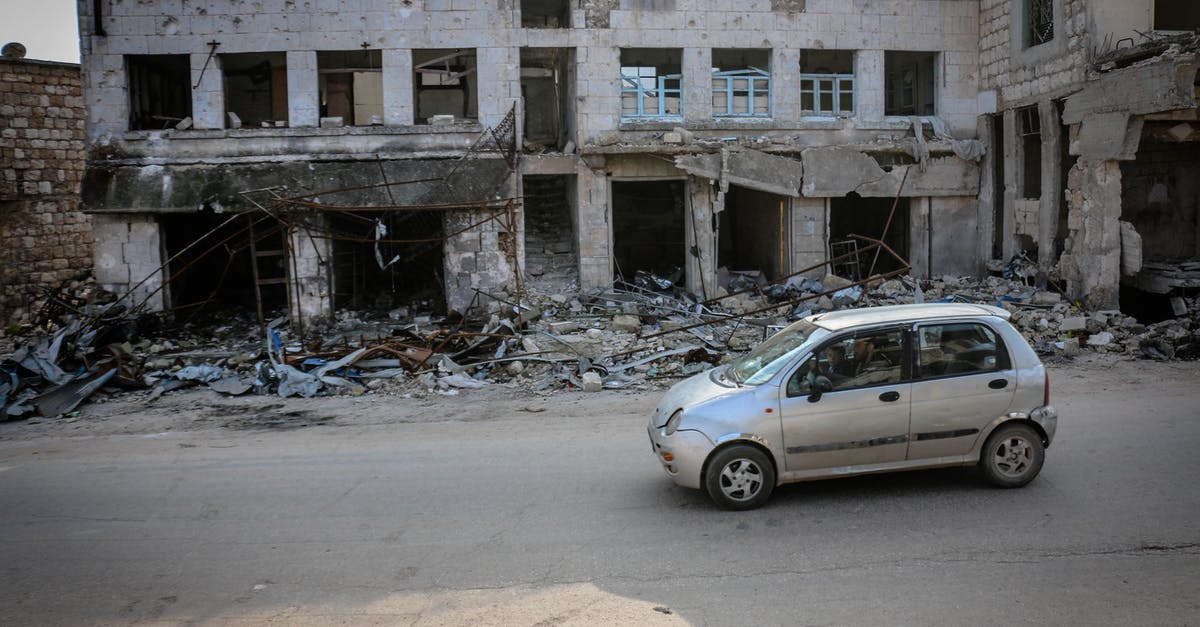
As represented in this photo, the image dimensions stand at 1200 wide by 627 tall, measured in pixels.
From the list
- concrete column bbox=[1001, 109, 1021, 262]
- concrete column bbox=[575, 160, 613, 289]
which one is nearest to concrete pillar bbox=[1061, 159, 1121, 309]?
concrete column bbox=[1001, 109, 1021, 262]

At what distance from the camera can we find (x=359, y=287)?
2083cm

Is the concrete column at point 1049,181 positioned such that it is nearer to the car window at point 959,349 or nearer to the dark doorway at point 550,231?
the dark doorway at point 550,231

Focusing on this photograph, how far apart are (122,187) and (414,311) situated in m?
6.63

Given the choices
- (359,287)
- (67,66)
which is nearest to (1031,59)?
(359,287)

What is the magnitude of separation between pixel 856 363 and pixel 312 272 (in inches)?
561

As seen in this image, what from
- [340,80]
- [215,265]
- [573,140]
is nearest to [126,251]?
[215,265]

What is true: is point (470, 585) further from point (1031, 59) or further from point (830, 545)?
point (1031, 59)

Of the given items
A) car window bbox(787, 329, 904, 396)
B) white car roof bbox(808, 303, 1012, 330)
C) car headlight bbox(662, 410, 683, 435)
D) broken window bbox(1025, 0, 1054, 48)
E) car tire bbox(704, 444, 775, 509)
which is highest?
broken window bbox(1025, 0, 1054, 48)

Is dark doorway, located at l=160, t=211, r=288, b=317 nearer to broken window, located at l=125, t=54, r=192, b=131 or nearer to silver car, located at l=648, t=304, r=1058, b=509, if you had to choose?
broken window, located at l=125, t=54, r=192, b=131

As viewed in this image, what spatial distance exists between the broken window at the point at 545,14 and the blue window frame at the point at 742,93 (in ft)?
12.4

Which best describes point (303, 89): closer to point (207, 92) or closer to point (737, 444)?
point (207, 92)

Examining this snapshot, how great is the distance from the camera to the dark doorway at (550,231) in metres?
20.0

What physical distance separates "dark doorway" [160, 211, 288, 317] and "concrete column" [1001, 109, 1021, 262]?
625 inches

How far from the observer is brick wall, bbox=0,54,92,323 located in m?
20.8
